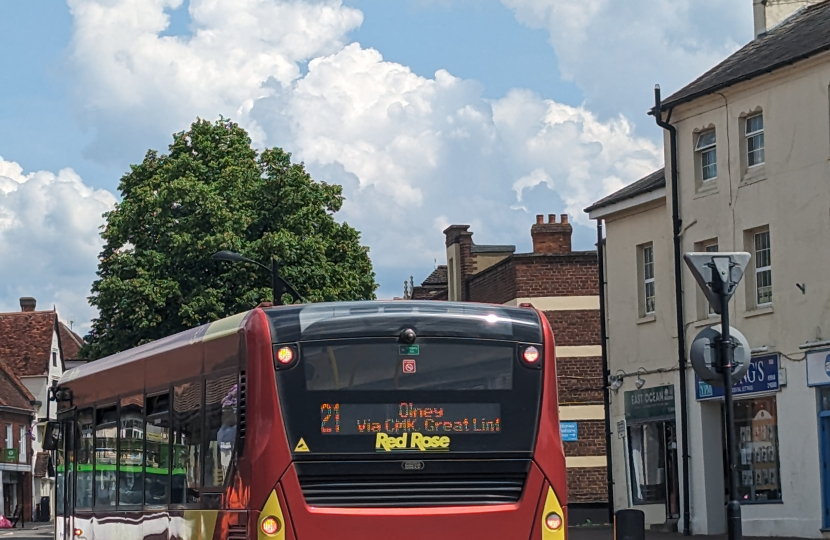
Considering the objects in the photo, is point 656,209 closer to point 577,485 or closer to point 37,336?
point 577,485

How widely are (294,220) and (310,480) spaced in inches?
1654

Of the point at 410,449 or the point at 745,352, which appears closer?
the point at 410,449

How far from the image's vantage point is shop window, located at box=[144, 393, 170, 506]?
46.9 feet

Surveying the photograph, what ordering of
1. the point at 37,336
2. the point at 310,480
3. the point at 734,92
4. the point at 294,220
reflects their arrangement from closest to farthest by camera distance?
1. the point at 310,480
2. the point at 734,92
3. the point at 294,220
4. the point at 37,336

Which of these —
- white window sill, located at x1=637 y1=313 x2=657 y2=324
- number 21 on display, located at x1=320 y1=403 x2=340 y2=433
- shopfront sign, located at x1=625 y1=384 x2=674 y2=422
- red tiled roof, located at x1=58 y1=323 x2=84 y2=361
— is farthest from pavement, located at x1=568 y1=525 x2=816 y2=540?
red tiled roof, located at x1=58 y1=323 x2=84 y2=361

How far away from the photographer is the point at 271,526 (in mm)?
11484

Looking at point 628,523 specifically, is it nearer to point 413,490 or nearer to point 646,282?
point 413,490

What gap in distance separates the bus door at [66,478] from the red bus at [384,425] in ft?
21.0

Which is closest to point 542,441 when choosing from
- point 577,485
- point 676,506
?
point 676,506

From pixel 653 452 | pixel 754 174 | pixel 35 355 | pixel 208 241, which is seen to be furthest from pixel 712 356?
pixel 35 355

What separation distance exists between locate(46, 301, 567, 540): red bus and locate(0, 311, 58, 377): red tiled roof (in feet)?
299

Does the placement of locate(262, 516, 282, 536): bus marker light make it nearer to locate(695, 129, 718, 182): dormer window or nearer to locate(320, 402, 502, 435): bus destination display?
locate(320, 402, 502, 435): bus destination display

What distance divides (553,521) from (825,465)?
1836 cm

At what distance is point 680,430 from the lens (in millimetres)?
34500
